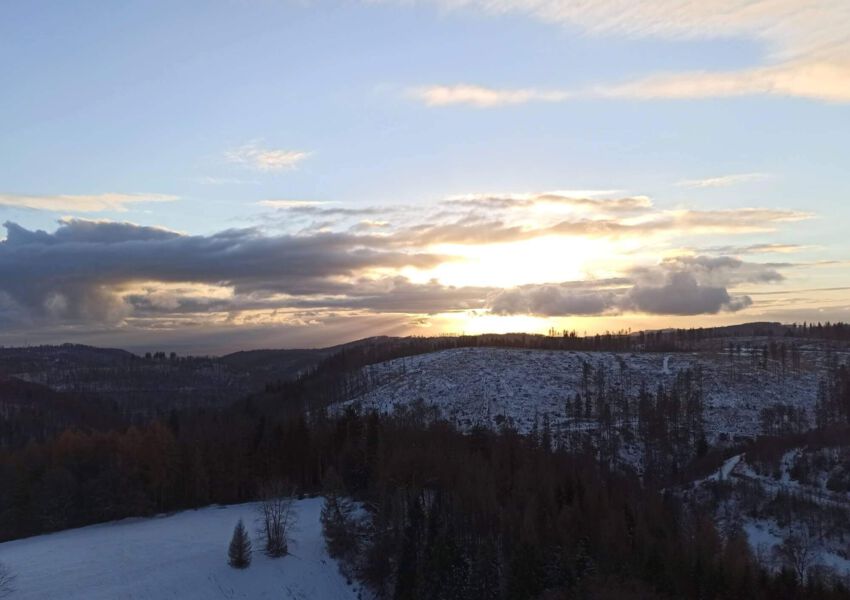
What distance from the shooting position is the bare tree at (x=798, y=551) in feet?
219

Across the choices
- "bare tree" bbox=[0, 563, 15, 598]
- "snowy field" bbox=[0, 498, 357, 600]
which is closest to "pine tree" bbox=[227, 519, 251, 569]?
"snowy field" bbox=[0, 498, 357, 600]

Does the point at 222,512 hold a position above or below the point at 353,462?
below

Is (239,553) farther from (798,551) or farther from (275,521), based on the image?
(798,551)

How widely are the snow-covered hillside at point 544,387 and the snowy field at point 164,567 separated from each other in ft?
261

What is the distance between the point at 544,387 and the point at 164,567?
12024 cm

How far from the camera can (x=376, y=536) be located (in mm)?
64062

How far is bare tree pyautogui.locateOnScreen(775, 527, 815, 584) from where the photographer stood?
66688mm

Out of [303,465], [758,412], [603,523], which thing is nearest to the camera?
[603,523]

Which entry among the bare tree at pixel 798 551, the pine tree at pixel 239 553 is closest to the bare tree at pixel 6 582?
the pine tree at pixel 239 553

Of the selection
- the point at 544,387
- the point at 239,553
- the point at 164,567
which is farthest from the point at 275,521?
the point at 544,387

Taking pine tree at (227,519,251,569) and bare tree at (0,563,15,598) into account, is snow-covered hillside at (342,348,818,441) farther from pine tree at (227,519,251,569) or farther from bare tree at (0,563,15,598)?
bare tree at (0,563,15,598)

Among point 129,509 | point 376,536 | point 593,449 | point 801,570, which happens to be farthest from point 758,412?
point 129,509

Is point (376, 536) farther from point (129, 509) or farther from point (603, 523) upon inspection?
point (129, 509)

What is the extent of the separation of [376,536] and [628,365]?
475 feet
